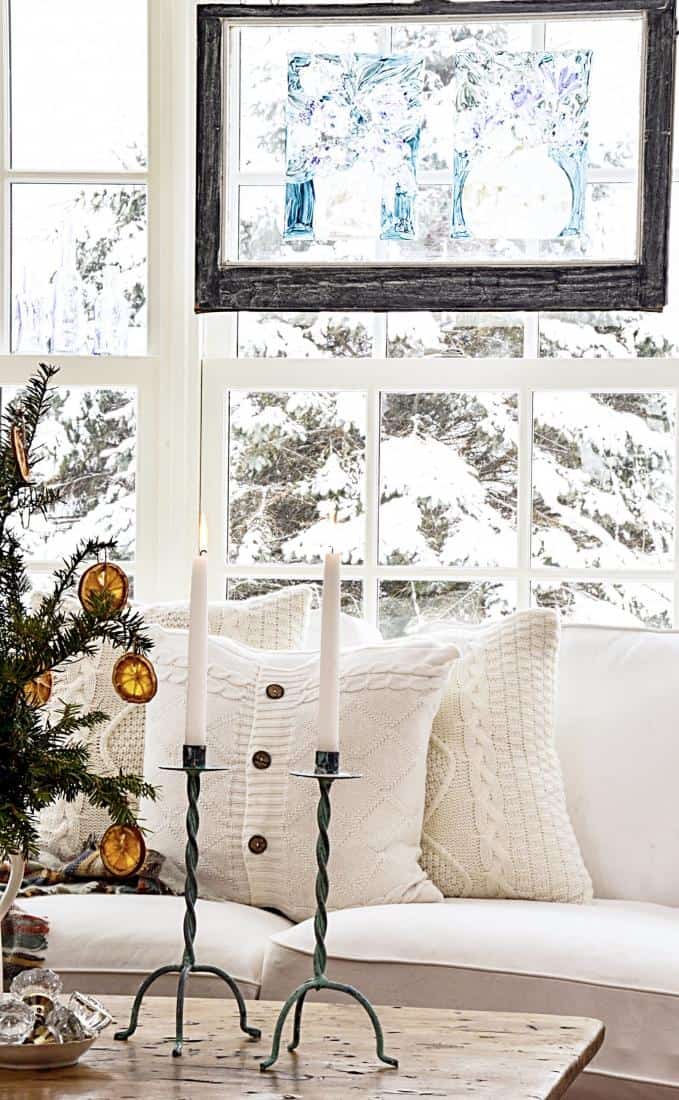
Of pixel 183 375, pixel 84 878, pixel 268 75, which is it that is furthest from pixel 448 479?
pixel 84 878

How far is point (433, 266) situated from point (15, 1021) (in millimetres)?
2163

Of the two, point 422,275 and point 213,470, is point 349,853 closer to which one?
point 213,470

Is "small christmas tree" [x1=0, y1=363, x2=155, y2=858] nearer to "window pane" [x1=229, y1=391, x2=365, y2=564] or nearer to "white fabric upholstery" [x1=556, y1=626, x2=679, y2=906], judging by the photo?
"white fabric upholstery" [x1=556, y1=626, x2=679, y2=906]

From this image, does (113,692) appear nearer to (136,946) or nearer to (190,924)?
(136,946)

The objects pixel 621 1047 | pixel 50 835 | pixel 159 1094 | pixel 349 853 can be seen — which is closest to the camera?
pixel 159 1094

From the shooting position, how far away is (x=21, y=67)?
333 centimetres

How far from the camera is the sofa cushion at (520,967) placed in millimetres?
1891

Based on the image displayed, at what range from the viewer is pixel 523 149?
3133 millimetres

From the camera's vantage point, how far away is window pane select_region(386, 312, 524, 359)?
3186 millimetres

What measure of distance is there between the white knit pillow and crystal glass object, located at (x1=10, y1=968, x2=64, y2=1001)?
110 centimetres

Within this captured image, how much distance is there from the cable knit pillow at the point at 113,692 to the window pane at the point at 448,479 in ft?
1.71

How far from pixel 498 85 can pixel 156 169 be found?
0.79 metres

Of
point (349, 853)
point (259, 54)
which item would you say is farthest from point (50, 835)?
point (259, 54)

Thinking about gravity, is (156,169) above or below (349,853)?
above
